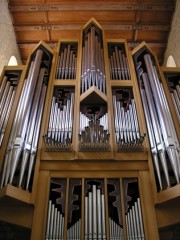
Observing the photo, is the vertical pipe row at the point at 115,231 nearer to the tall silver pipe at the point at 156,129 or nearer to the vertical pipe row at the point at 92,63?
the tall silver pipe at the point at 156,129

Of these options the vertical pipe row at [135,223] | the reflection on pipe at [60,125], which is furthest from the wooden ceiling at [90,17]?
the vertical pipe row at [135,223]

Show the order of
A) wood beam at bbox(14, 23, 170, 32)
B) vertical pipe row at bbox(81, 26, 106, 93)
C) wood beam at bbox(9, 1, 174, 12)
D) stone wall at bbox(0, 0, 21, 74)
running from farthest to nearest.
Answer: wood beam at bbox(14, 23, 170, 32)
wood beam at bbox(9, 1, 174, 12)
stone wall at bbox(0, 0, 21, 74)
vertical pipe row at bbox(81, 26, 106, 93)

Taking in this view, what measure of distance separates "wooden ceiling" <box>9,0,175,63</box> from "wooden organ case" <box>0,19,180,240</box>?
3032mm

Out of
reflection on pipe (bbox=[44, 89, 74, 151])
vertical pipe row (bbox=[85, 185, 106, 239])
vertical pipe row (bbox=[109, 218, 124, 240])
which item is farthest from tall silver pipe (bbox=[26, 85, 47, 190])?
vertical pipe row (bbox=[109, 218, 124, 240])

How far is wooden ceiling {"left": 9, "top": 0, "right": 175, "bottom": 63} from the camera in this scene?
9.03 m

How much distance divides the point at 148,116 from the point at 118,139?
0.93m

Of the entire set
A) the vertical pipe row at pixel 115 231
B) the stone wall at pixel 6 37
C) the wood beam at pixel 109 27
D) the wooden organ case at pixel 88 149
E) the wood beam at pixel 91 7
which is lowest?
the vertical pipe row at pixel 115 231

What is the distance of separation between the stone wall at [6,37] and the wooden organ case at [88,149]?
1404mm

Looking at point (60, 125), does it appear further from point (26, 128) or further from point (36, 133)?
point (26, 128)

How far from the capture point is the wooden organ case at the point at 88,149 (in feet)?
13.8

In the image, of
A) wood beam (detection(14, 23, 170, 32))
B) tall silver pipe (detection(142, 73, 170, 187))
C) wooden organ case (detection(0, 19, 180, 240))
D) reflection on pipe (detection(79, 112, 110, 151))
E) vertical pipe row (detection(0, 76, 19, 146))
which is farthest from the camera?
wood beam (detection(14, 23, 170, 32))

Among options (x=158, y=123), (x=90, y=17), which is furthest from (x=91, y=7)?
(x=158, y=123)

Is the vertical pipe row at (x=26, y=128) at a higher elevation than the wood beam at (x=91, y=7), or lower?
lower

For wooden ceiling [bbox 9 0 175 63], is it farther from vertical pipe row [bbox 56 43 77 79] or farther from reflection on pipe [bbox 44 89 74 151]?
reflection on pipe [bbox 44 89 74 151]
